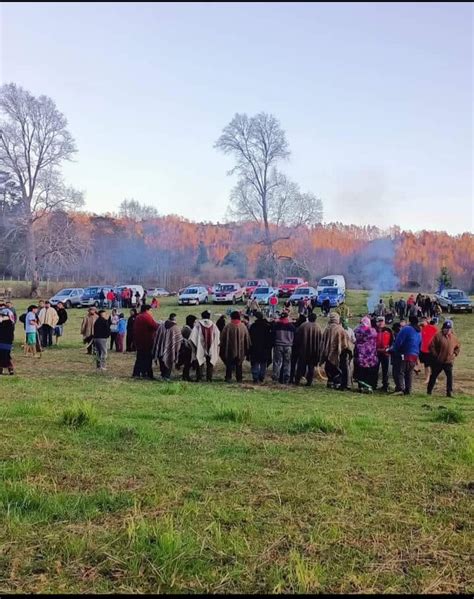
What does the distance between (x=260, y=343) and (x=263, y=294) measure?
84.0 ft

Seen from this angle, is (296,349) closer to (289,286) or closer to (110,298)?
(110,298)

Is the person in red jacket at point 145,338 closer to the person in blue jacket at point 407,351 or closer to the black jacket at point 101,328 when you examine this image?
the black jacket at point 101,328

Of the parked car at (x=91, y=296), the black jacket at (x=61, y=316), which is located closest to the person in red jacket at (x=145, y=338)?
the black jacket at (x=61, y=316)

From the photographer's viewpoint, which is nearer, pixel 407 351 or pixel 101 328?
pixel 407 351

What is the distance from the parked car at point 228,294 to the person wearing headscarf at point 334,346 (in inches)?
1049

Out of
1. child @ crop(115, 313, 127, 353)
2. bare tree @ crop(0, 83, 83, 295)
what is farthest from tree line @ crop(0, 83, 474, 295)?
child @ crop(115, 313, 127, 353)

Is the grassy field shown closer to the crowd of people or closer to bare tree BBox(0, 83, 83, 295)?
the crowd of people

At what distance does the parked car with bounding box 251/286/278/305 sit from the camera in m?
38.0

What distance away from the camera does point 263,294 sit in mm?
38844

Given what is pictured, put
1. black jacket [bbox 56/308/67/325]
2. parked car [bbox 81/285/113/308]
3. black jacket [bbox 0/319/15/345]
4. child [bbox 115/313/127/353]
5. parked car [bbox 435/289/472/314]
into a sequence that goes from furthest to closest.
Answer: parked car [bbox 81/285/113/308]
parked car [bbox 435/289/472/314]
black jacket [bbox 56/308/67/325]
child [bbox 115/313/127/353]
black jacket [bbox 0/319/15/345]

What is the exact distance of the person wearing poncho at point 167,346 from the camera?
12883 mm

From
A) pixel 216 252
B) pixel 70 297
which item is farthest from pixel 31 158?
pixel 216 252

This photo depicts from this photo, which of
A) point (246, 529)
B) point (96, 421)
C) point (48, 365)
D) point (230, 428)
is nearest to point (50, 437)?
point (96, 421)

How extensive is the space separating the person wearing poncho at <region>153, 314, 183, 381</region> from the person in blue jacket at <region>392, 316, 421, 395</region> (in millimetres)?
4764
